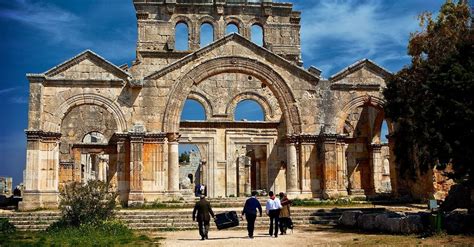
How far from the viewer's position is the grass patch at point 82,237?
13.5 meters

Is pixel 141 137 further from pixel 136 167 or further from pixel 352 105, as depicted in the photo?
pixel 352 105

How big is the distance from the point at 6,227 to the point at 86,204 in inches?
104

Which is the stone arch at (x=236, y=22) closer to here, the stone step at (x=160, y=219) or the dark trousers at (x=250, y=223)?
the stone step at (x=160, y=219)

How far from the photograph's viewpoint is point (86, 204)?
53.8 feet

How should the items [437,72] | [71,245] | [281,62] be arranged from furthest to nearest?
[281,62], [437,72], [71,245]

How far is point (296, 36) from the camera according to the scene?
3459cm

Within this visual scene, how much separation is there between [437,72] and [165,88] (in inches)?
490

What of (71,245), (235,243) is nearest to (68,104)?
(71,245)

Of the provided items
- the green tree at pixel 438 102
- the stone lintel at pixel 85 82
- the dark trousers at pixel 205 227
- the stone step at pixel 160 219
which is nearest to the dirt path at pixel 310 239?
the dark trousers at pixel 205 227

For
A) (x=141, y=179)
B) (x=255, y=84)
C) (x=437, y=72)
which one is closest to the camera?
(x=437, y=72)

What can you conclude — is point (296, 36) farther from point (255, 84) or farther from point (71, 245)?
point (71, 245)

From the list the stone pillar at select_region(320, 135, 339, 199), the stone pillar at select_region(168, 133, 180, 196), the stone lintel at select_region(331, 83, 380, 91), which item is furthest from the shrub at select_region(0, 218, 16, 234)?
the stone lintel at select_region(331, 83, 380, 91)

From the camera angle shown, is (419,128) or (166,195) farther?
(166,195)

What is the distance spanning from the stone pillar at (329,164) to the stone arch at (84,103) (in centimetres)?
898
